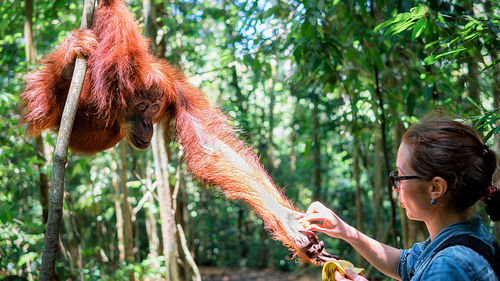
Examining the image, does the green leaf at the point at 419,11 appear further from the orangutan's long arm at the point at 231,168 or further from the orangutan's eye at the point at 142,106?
the orangutan's eye at the point at 142,106

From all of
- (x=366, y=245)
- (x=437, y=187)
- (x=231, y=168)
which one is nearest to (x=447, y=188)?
(x=437, y=187)

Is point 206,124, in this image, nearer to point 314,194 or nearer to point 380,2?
point 380,2

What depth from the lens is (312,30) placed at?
2555mm

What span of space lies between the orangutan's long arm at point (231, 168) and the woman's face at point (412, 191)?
55 cm

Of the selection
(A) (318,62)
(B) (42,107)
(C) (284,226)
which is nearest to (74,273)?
(B) (42,107)

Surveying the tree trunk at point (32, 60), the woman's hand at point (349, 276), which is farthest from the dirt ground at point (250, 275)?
the woman's hand at point (349, 276)

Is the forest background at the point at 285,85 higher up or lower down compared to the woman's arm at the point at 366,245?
higher up

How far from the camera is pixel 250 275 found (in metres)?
7.09

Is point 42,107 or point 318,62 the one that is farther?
point 318,62

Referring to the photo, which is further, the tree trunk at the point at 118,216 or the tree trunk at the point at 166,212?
the tree trunk at the point at 118,216

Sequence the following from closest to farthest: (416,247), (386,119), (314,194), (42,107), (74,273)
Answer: (416,247) < (42,107) < (386,119) < (74,273) < (314,194)

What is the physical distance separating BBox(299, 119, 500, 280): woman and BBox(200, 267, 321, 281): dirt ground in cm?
511

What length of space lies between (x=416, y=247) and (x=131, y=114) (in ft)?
4.27

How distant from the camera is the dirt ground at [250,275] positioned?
636cm
